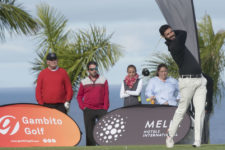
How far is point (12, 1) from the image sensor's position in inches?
575

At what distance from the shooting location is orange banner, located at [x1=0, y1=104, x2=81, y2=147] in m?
9.49

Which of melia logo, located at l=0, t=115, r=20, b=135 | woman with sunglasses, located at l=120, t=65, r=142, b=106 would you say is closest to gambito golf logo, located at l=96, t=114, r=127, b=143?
woman with sunglasses, located at l=120, t=65, r=142, b=106

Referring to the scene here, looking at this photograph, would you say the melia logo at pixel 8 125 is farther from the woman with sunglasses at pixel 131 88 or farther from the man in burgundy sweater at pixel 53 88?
the woman with sunglasses at pixel 131 88

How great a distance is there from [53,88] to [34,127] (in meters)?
0.78

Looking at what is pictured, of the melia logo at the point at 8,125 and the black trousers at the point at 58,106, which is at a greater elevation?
the black trousers at the point at 58,106

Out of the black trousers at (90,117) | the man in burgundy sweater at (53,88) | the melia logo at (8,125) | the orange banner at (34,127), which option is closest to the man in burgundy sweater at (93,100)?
the black trousers at (90,117)

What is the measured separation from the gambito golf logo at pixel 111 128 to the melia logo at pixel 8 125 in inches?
58.7

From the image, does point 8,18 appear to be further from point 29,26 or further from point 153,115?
point 153,115

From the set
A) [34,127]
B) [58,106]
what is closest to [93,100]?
[58,106]

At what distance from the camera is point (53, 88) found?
9.75 meters

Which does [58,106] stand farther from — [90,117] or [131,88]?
[131,88]

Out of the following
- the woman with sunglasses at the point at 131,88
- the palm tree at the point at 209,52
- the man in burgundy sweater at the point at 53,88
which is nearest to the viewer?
the man in burgundy sweater at the point at 53,88

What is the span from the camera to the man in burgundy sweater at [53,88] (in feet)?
32.0

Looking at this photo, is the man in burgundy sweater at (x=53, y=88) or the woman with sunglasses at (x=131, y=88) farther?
the woman with sunglasses at (x=131, y=88)
